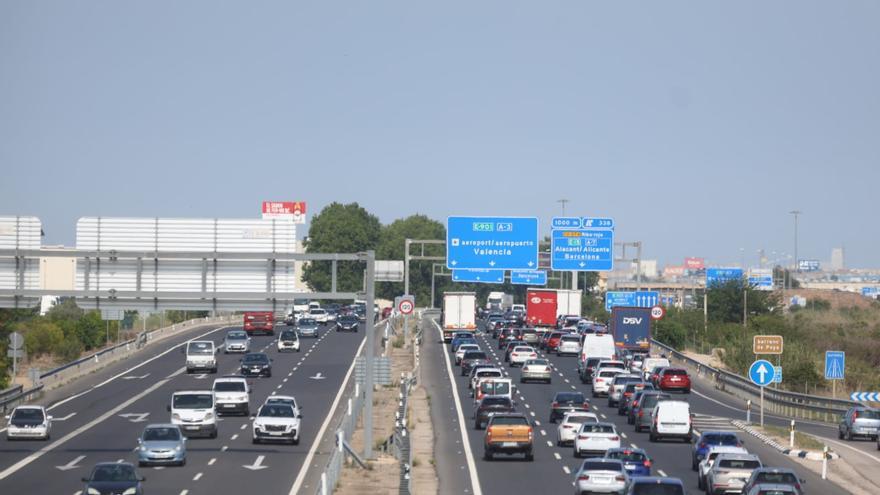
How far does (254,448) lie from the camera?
44.3 meters

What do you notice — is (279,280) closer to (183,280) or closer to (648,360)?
(183,280)

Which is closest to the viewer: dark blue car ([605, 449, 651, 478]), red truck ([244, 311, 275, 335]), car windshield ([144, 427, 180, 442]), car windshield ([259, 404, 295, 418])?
dark blue car ([605, 449, 651, 478])

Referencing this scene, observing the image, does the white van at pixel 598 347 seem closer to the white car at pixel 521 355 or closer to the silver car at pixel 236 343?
the white car at pixel 521 355

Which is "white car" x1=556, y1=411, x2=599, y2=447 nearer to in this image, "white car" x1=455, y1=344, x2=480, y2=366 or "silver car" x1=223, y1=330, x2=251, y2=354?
"white car" x1=455, y1=344, x2=480, y2=366

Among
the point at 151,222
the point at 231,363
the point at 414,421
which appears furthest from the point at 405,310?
the point at 231,363

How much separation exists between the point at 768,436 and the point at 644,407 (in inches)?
179

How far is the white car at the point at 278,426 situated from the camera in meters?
44.8

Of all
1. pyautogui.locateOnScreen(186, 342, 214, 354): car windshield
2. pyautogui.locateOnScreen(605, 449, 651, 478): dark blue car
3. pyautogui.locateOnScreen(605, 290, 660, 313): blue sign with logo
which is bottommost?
pyautogui.locateOnScreen(605, 449, 651, 478): dark blue car

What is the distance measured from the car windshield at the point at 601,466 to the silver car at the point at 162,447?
13.4 m

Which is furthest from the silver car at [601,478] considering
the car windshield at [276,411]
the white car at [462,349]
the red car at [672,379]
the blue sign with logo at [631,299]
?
the blue sign with logo at [631,299]

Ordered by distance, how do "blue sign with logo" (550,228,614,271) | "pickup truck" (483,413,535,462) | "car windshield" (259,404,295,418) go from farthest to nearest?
"blue sign with logo" (550,228,614,271) → "car windshield" (259,404,295,418) → "pickup truck" (483,413,535,462)

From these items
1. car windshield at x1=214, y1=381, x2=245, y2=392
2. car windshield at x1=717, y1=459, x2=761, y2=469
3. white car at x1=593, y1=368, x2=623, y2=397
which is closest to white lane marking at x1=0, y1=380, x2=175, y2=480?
car windshield at x1=214, y1=381, x2=245, y2=392

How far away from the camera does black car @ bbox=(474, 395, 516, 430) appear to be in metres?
49.4

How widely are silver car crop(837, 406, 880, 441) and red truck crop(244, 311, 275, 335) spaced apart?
207 feet
